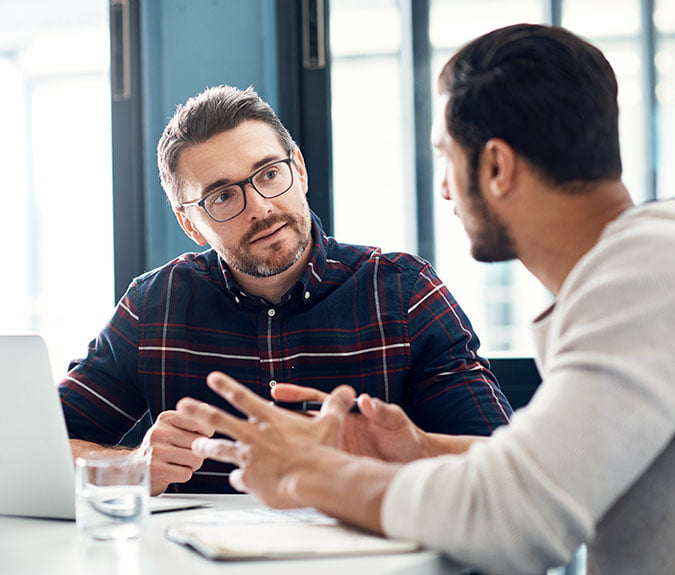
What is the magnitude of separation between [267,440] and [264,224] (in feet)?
2.70

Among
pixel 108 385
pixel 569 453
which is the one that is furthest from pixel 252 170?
pixel 569 453

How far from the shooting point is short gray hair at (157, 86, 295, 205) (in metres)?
1.74

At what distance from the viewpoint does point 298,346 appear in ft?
5.39

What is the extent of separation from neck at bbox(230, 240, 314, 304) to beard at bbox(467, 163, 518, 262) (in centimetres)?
68

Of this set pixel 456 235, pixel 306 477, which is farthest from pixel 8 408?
pixel 456 235

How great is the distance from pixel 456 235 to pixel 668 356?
181 centimetres

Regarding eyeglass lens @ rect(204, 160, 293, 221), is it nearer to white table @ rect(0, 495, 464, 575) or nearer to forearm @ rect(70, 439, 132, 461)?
forearm @ rect(70, 439, 132, 461)

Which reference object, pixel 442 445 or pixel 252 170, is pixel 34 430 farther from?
pixel 252 170

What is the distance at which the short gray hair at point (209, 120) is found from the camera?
174cm

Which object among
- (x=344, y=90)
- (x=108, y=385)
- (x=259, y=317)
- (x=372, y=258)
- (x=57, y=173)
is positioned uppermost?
(x=344, y=90)

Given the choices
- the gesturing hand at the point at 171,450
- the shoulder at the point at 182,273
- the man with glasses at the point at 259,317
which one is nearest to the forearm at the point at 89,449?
the man with glasses at the point at 259,317

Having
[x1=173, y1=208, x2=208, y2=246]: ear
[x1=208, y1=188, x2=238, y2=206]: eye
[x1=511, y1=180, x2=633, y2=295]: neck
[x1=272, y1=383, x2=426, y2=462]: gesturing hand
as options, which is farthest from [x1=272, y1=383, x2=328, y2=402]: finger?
[x1=173, y1=208, x2=208, y2=246]: ear

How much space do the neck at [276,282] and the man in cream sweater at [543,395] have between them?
0.58 meters

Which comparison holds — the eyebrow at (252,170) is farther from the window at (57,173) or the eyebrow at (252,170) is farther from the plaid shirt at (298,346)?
the window at (57,173)
